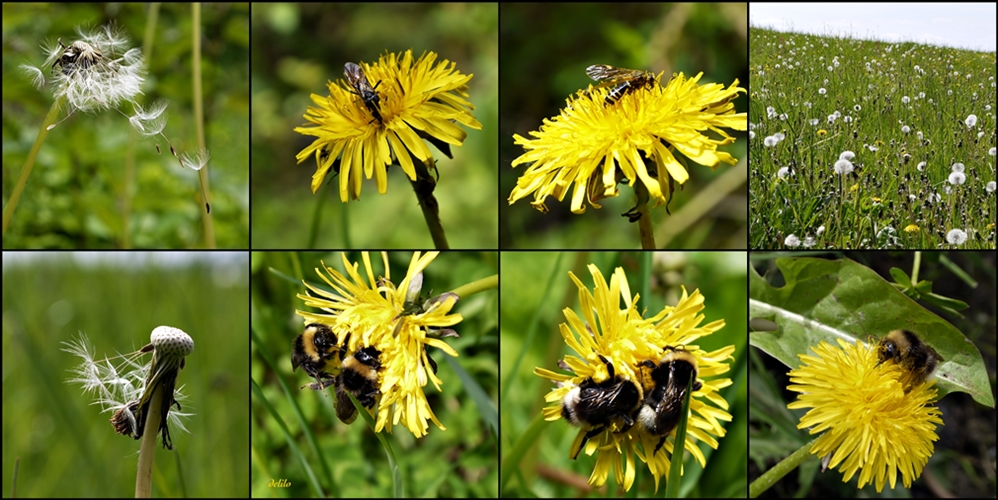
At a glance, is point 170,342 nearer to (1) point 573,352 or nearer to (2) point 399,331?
(2) point 399,331

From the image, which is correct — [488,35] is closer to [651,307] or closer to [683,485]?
[651,307]

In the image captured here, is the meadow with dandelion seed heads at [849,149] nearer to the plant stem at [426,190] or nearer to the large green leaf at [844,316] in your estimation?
the large green leaf at [844,316]

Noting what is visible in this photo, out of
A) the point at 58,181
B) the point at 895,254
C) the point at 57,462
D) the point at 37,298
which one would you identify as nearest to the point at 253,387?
the point at 57,462

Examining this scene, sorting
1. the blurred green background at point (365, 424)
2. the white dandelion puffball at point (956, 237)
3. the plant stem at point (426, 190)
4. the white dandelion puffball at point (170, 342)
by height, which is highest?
the plant stem at point (426, 190)

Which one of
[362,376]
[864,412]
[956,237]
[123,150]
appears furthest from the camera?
[123,150]

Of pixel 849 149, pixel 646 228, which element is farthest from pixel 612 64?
pixel 646 228

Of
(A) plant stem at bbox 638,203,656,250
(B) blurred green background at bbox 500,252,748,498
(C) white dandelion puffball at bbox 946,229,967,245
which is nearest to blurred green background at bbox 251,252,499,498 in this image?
(B) blurred green background at bbox 500,252,748,498

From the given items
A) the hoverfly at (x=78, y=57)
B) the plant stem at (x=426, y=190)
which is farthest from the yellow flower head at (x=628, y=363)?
the hoverfly at (x=78, y=57)

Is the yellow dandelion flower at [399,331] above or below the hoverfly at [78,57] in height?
below
